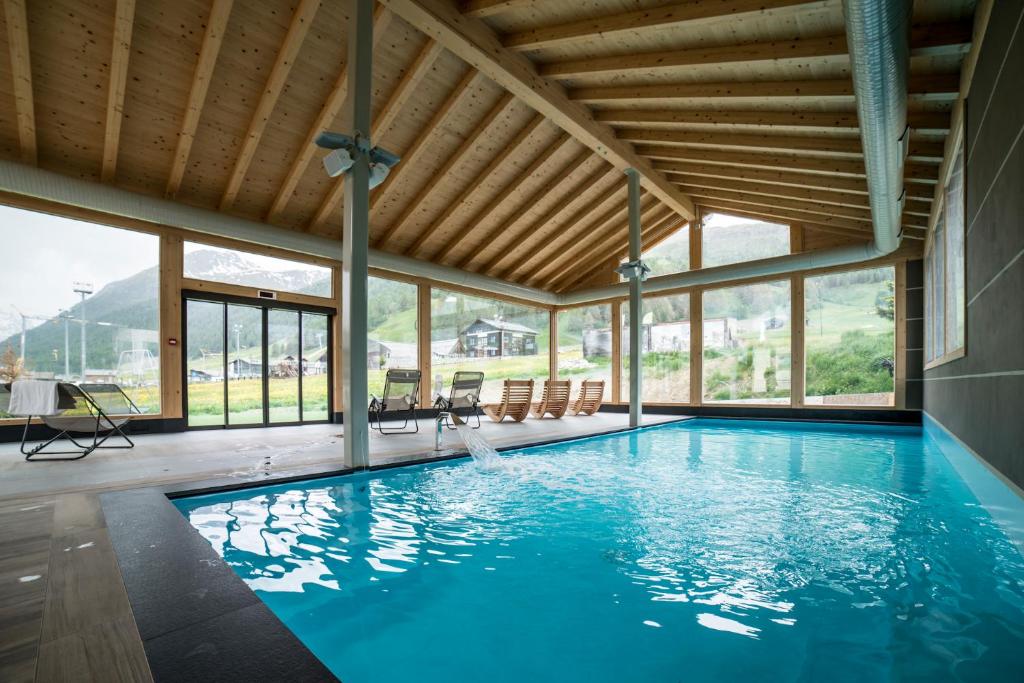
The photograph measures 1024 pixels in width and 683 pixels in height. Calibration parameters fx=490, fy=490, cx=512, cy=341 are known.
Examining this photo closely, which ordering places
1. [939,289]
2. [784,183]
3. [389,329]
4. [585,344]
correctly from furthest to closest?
[585,344] → [389,329] → [784,183] → [939,289]

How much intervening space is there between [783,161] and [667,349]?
5735mm

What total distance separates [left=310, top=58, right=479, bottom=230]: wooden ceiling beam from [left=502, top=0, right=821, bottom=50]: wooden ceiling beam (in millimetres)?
1217

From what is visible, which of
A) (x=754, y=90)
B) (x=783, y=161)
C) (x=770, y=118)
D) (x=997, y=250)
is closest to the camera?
(x=997, y=250)

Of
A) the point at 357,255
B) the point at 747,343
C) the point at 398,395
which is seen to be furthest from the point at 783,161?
the point at 398,395

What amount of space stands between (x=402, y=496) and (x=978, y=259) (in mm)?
4559

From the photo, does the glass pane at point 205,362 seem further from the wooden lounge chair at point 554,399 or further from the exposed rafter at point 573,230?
the exposed rafter at point 573,230

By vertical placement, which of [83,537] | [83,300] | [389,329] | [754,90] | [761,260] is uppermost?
[754,90]

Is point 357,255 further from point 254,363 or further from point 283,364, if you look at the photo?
point 283,364

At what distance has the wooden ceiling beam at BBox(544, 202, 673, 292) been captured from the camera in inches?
461

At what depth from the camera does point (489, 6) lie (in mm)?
5207

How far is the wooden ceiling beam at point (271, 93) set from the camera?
18.1ft

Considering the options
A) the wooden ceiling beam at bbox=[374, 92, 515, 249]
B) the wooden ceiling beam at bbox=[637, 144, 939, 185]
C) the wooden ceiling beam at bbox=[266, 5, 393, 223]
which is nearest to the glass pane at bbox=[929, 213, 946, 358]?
the wooden ceiling beam at bbox=[637, 144, 939, 185]

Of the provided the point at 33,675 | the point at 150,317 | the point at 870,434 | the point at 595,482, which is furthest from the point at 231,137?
the point at 870,434

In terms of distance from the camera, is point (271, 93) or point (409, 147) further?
point (409, 147)
